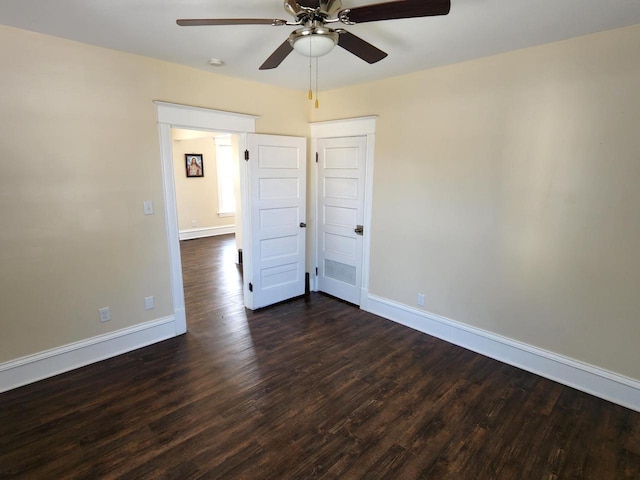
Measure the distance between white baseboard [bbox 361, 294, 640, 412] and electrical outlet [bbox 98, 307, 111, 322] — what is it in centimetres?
272

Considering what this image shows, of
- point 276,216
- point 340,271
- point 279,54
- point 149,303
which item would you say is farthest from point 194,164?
point 279,54

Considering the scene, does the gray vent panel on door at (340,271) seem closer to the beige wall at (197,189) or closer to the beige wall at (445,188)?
the beige wall at (445,188)

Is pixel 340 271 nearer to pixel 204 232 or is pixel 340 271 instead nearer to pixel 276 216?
pixel 276 216

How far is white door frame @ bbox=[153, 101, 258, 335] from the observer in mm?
3016

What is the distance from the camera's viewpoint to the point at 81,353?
2805 mm

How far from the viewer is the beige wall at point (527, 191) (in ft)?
7.56

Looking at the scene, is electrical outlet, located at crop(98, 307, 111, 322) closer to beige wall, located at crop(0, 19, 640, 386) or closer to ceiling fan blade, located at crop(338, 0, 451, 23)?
beige wall, located at crop(0, 19, 640, 386)

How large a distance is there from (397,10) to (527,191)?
1.87 meters

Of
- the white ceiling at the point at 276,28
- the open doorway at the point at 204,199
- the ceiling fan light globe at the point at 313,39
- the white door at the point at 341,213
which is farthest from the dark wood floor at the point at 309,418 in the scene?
the open doorway at the point at 204,199

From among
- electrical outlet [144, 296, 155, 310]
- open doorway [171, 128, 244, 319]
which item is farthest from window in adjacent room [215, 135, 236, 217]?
electrical outlet [144, 296, 155, 310]

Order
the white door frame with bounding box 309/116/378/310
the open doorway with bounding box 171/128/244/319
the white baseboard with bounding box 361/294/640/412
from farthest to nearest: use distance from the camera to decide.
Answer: the open doorway with bounding box 171/128/244/319, the white door frame with bounding box 309/116/378/310, the white baseboard with bounding box 361/294/640/412

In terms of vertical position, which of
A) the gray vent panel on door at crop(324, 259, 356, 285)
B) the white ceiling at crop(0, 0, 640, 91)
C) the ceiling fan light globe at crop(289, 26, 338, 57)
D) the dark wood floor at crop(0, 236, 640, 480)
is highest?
the white ceiling at crop(0, 0, 640, 91)

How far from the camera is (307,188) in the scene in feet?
14.3

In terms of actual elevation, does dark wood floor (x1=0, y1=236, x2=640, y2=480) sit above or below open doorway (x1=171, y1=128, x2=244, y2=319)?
below
